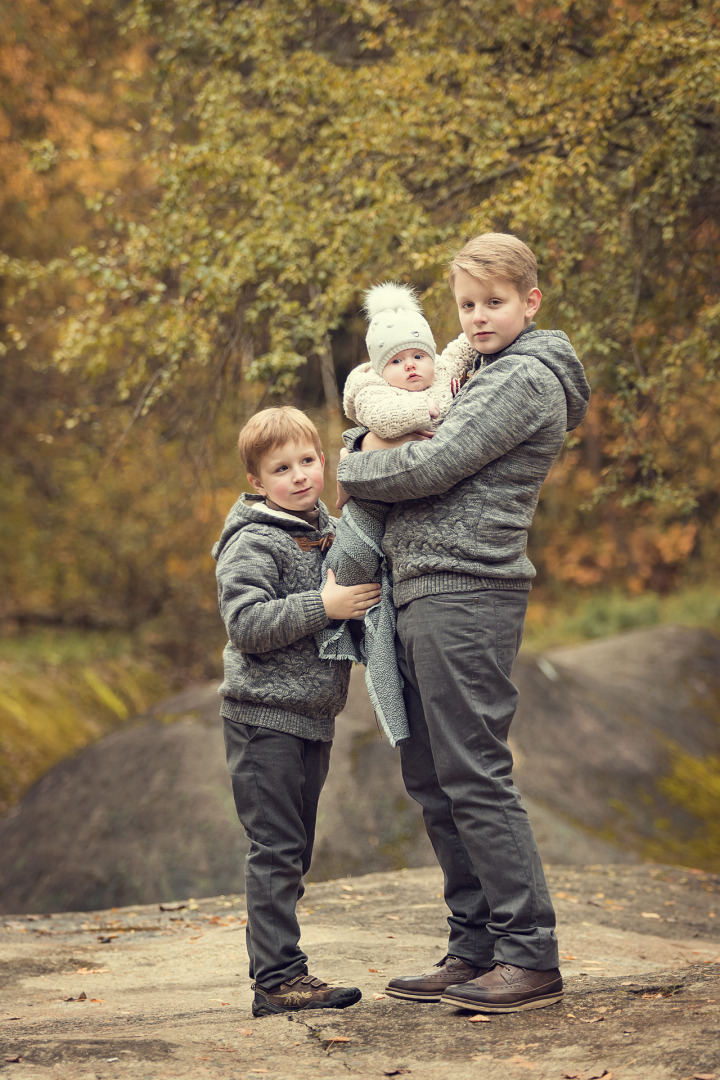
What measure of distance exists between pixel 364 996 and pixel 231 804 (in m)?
3.39

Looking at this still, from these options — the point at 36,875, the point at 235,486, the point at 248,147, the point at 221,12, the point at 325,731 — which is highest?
the point at 221,12

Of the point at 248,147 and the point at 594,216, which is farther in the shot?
the point at 248,147

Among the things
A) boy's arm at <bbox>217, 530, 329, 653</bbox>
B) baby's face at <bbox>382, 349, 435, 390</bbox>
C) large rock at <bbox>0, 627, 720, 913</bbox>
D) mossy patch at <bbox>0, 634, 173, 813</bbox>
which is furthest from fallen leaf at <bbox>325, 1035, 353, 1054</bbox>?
mossy patch at <bbox>0, 634, 173, 813</bbox>

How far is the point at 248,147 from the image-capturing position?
618cm

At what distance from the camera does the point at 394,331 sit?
2.77 meters

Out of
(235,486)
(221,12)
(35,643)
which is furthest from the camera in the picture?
(35,643)

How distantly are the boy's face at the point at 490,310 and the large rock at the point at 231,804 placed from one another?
4.08 metres

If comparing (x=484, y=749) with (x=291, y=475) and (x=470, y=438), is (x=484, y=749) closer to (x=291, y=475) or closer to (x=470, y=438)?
(x=470, y=438)

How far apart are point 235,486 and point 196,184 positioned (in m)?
3.46

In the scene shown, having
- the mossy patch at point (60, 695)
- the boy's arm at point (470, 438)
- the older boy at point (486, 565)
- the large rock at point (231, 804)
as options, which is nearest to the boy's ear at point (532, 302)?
the older boy at point (486, 565)

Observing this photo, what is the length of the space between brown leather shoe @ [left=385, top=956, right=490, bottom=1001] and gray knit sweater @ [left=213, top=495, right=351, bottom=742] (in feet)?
2.31

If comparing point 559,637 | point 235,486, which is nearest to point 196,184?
point 235,486

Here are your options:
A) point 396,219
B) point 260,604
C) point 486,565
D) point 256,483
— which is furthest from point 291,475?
point 396,219

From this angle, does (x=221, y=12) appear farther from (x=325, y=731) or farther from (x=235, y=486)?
(x=325, y=731)
